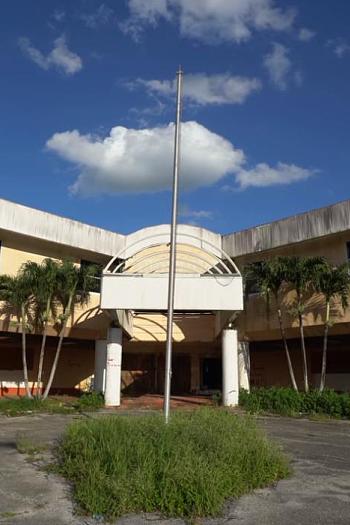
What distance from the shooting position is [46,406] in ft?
61.9

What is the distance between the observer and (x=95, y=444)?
24.4ft

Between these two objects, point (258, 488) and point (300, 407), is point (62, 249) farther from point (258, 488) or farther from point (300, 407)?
point (258, 488)

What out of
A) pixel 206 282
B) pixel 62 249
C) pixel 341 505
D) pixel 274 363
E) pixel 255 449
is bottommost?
pixel 341 505

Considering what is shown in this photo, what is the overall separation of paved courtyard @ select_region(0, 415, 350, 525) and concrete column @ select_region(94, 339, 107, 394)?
32.4 ft

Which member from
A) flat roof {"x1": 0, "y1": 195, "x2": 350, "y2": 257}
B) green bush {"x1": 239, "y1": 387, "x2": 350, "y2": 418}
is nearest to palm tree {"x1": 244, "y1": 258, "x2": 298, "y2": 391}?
green bush {"x1": 239, "y1": 387, "x2": 350, "y2": 418}

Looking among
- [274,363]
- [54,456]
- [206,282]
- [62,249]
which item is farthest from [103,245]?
[54,456]

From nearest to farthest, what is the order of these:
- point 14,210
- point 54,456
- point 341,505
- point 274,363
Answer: point 341,505 → point 54,456 → point 14,210 → point 274,363

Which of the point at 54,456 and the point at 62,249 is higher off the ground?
the point at 62,249

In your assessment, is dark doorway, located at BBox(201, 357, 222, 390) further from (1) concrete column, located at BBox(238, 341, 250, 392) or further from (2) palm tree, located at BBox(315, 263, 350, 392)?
(2) palm tree, located at BBox(315, 263, 350, 392)

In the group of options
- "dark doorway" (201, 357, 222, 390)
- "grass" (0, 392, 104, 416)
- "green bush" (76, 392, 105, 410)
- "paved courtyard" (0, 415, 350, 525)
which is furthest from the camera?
"dark doorway" (201, 357, 222, 390)

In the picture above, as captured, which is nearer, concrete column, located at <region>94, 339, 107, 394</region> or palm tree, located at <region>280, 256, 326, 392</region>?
palm tree, located at <region>280, 256, 326, 392</region>

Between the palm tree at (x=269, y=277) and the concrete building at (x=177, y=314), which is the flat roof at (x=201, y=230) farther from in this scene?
the palm tree at (x=269, y=277)

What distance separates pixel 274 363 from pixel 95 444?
19306 mm

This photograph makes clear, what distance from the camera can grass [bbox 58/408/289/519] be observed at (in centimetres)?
608
